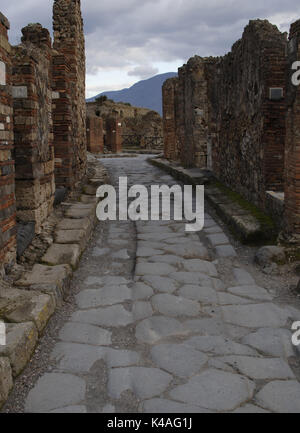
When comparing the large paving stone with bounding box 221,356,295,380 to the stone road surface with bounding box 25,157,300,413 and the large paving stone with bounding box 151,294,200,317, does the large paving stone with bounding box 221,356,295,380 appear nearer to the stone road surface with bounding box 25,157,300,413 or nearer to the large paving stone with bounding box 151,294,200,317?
the stone road surface with bounding box 25,157,300,413

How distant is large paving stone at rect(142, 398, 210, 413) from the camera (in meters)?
2.29

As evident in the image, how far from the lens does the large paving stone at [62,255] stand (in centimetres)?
442

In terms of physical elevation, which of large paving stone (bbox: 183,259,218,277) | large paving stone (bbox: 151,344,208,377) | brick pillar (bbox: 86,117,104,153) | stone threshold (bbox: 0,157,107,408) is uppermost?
brick pillar (bbox: 86,117,104,153)

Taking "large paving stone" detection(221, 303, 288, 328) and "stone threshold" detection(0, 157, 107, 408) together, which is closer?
"stone threshold" detection(0, 157, 107, 408)

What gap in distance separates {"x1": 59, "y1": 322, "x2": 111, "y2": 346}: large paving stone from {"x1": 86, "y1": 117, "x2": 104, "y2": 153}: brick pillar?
2164 centimetres

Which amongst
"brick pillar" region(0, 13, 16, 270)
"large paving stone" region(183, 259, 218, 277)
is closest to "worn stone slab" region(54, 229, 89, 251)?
"brick pillar" region(0, 13, 16, 270)

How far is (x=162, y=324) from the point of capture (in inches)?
133

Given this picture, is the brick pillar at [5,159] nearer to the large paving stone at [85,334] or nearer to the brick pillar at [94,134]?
the large paving stone at [85,334]

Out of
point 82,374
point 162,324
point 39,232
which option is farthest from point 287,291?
point 39,232

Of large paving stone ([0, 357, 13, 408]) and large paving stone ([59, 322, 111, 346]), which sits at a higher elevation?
large paving stone ([0, 357, 13, 408])
